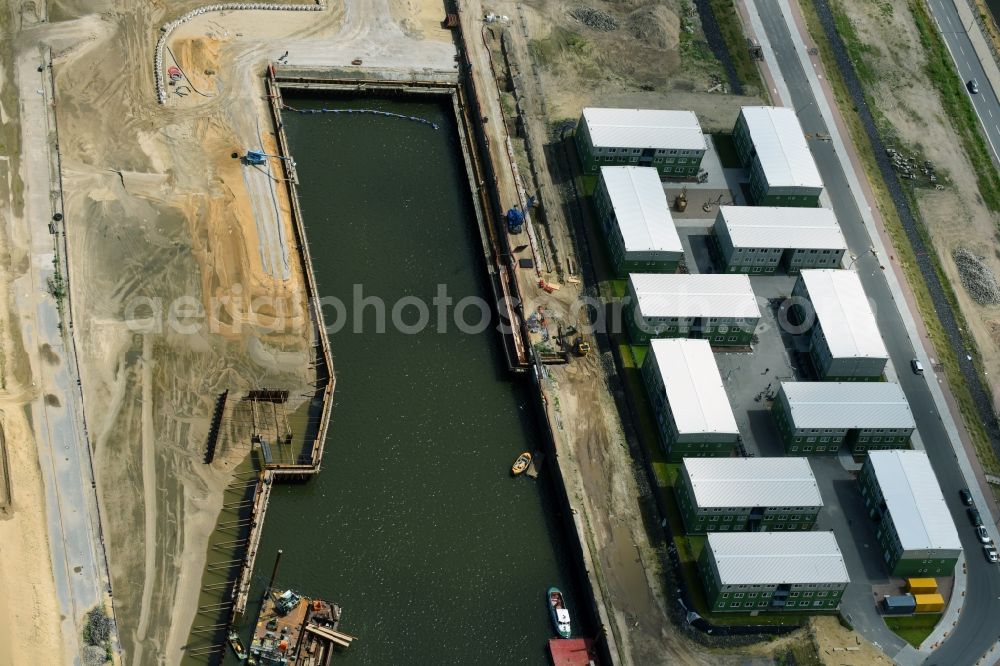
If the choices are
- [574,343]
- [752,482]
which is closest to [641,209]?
[574,343]

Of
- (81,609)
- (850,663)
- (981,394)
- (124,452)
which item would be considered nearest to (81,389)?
(124,452)

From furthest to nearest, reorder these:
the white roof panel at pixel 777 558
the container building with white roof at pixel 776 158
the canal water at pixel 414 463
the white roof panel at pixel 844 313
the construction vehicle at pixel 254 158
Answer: the container building with white roof at pixel 776 158 < the construction vehicle at pixel 254 158 < the white roof panel at pixel 844 313 < the canal water at pixel 414 463 < the white roof panel at pixel 777 558

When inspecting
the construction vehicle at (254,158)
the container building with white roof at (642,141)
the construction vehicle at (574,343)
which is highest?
the construction vehicle at (254,158)

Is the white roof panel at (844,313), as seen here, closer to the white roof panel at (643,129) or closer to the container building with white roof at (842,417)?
the container building with white roof at (842,417)

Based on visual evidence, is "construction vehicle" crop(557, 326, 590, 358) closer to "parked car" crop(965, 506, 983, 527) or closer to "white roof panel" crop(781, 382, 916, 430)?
"white roof panel" crop(781, 382, 916, 430)

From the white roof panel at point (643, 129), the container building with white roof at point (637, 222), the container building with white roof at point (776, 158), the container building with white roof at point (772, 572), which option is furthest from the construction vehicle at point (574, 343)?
the container building with white roof at point (776, 158)

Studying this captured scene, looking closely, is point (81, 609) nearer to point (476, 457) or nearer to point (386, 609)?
point (386, 609)

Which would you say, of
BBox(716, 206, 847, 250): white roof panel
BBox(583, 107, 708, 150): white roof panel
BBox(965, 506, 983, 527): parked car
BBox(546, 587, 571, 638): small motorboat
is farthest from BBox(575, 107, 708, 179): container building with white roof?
BBox(546, 587, 571, 638): small motorboat
